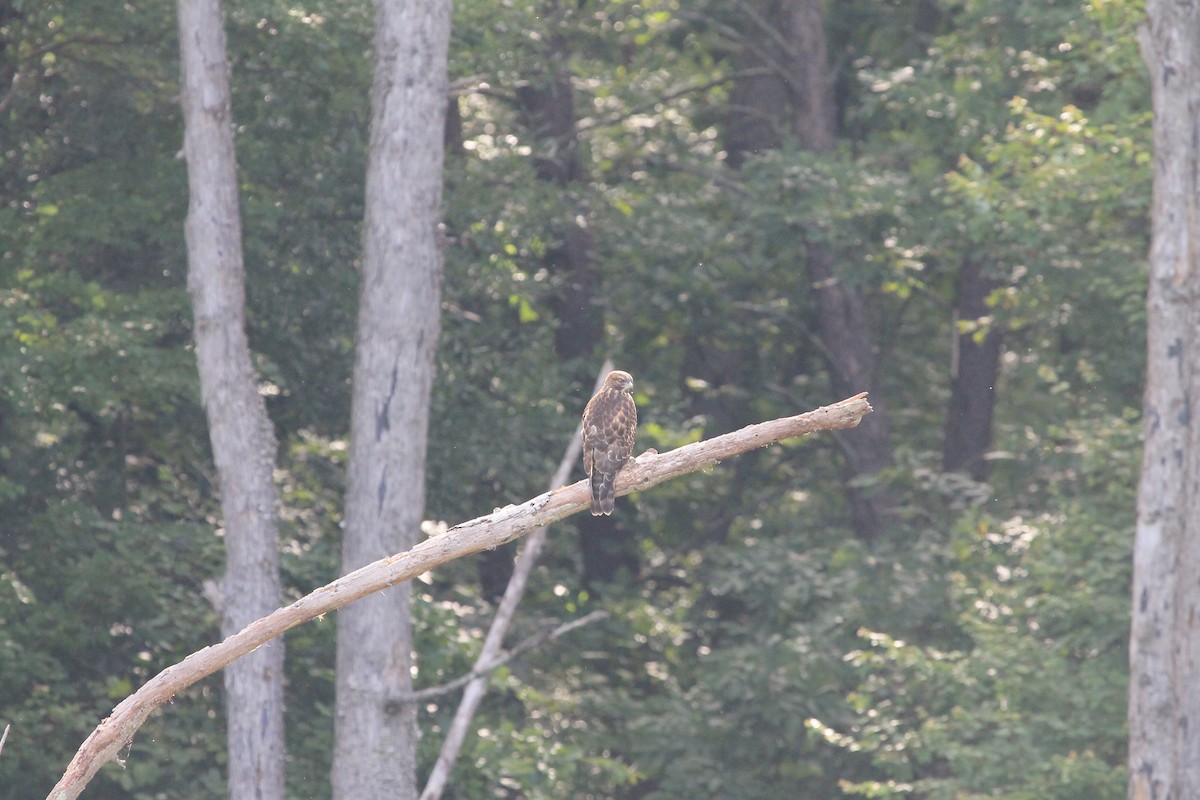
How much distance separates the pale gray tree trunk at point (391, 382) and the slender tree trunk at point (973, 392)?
7.55 m

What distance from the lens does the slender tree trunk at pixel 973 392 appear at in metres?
17.5

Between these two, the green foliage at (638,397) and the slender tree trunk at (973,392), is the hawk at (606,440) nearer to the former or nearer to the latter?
the green foliage at (638,397)

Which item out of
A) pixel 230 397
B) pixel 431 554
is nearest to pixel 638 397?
pixel 230 397

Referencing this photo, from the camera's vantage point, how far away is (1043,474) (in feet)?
52.1

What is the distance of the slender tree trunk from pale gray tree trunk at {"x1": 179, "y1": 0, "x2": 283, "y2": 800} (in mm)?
8367

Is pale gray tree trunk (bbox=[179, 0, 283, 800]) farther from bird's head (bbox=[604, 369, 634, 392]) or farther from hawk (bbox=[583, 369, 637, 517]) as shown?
hawk (bbox=[583, 369, 637, 517])

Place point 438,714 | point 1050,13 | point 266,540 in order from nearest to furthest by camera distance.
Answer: point 266,540, point 438,714, point 1050,13

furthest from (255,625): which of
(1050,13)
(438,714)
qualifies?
(1050,13)

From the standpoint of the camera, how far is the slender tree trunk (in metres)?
17.5

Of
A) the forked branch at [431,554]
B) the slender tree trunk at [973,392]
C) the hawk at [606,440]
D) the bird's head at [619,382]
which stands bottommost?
the forked branch at [431,554]

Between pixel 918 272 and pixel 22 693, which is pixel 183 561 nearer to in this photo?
pixel 22 693

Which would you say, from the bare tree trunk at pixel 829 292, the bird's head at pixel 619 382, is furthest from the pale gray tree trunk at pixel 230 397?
the bare tree trunk at pixel 829 292

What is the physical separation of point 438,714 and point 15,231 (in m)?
4.60

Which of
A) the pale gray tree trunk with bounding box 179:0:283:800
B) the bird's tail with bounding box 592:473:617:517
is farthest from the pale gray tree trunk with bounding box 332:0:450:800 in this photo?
the bird's tail with bounding box 592:473:617:517
